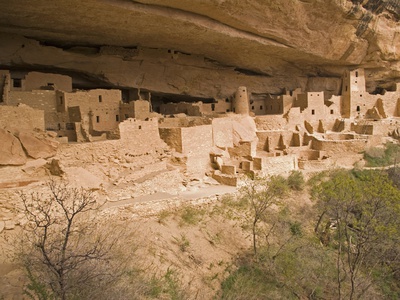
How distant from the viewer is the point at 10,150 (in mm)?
8477

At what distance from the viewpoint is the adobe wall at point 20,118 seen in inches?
365

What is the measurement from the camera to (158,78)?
54.0 ft

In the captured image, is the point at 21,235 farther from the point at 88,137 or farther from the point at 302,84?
the point at 302,84

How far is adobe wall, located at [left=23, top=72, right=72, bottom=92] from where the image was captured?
12.3 metres

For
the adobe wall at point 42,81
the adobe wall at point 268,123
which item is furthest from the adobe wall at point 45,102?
the adobe wall at point 268,123

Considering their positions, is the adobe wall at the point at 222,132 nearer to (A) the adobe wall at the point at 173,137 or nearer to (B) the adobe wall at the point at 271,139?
(A) the adobe wall at the point at 173,137

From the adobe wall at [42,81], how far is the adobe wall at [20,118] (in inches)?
107

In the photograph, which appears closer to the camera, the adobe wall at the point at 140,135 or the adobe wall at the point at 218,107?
the adobe wall at the point at 140,135

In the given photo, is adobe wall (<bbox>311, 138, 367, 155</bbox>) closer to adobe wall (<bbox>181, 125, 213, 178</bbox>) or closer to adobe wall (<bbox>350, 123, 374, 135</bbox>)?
adobe wall (<bbox>350, 123, 374, 135</bbox>)

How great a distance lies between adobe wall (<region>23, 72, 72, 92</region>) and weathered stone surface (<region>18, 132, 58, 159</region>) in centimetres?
386

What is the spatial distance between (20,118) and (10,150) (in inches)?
55.5

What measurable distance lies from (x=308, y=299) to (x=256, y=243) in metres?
1.88

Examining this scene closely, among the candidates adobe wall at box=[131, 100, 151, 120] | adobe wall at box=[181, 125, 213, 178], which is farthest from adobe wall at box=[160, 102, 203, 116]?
adobe wall at box=[181, 125, 213, 178]

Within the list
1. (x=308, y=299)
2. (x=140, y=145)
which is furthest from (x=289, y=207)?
(x=140, y=145)
